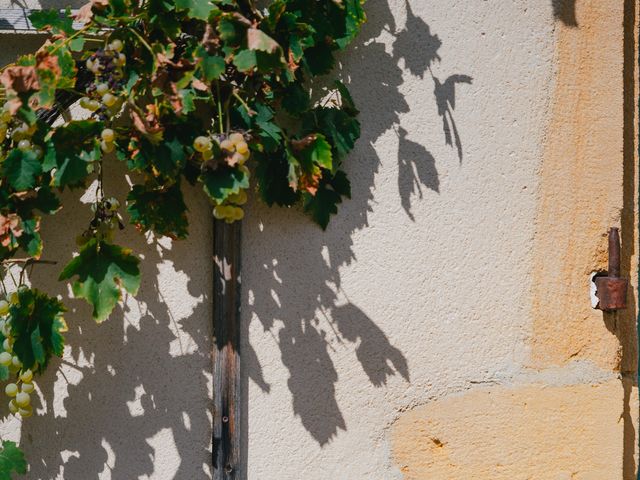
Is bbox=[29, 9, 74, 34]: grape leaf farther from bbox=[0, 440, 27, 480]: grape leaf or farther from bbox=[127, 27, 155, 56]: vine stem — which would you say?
bbox=[0, 440, 27, 480]: grape leaf

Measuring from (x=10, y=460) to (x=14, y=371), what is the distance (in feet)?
0.72

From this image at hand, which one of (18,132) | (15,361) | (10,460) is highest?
(18,132)

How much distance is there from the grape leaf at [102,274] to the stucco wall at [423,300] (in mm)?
206

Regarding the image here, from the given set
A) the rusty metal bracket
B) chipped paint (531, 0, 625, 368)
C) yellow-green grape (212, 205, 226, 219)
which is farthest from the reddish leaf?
the rusty metal bracket

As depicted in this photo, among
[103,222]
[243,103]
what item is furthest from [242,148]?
[103,222]

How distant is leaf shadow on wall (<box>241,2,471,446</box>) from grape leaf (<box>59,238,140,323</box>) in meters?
0.32

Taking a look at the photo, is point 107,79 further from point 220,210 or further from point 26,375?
point 26,375

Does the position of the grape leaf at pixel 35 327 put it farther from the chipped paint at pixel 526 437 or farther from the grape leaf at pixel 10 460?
the chipped paint at pixel 526 437

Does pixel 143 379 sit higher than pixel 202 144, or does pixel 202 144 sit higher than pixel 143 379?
pixel 202 144

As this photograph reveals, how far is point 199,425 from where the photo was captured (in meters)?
1.71

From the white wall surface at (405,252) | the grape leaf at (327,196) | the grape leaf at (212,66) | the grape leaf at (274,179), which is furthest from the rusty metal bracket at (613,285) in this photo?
the grape leaf at (212,66)

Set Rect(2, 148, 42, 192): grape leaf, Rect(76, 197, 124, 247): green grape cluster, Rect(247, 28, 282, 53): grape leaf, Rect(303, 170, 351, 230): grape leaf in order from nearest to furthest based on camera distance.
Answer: Rect(247, 28, 282, 53): grape leaf, Rect(2, 148, 42, 192): grape leaf, Rect(76, 197, 124, 247): green grape cluster, Rect(303, 170, 351, 230): grape leaf

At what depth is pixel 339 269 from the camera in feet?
5.60

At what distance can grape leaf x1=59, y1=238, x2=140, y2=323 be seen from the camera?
4.85ft
